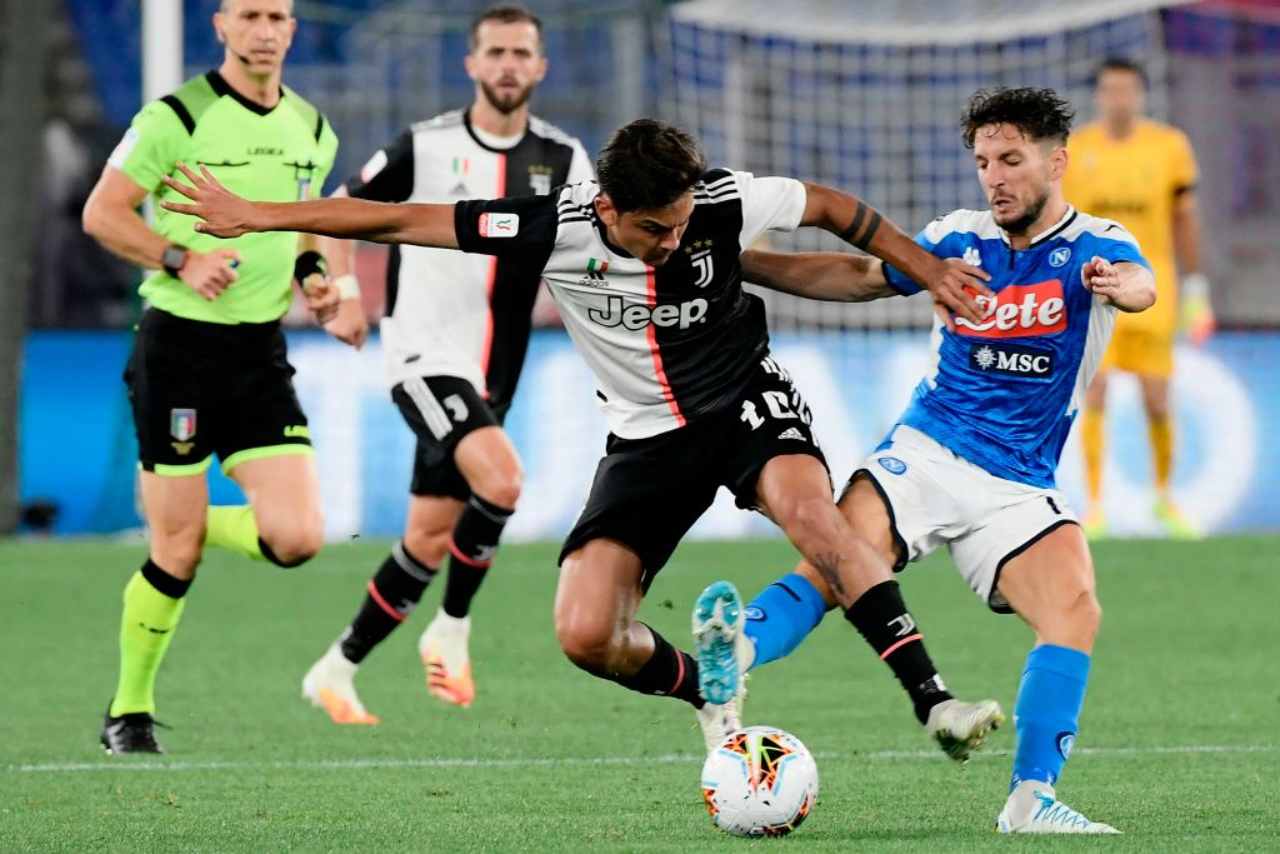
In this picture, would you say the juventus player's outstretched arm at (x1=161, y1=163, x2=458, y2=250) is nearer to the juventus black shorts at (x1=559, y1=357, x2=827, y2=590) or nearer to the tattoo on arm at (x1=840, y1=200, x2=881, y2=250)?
the juventus black shorts at (x1=559, y1=357, x2=827, y2=590)

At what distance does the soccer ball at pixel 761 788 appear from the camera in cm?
576

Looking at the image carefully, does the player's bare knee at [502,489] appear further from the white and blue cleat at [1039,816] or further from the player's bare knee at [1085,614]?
the white and blue cleat at [1039,816]

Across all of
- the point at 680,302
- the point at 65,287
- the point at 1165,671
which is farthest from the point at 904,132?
the point at 680,302

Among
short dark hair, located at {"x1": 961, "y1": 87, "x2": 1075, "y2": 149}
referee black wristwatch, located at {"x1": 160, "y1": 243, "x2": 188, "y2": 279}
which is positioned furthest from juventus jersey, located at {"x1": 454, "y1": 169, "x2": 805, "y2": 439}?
referee black wristwatch, located at {"x1": 160, "y1": 243, "x2": 188, "y2": 279}

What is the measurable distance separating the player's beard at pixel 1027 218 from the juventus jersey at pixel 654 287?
55 cm

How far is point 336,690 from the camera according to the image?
8359 mm

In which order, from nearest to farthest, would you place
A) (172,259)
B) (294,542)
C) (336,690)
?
(172,259)
(294,542)
(336,690)

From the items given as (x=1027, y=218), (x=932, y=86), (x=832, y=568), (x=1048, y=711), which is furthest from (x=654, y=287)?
(x=932, y=86)

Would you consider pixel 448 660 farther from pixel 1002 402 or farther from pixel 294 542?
pixel 1002 402

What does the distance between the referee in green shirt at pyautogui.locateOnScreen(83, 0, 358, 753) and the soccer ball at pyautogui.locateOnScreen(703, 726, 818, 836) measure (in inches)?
91.7

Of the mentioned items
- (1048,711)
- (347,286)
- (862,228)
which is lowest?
(1048,711)

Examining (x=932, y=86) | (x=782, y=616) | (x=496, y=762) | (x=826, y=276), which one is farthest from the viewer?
(x=932, y=86)

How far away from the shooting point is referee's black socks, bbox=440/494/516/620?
8.60m

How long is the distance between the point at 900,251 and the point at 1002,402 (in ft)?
1.58
